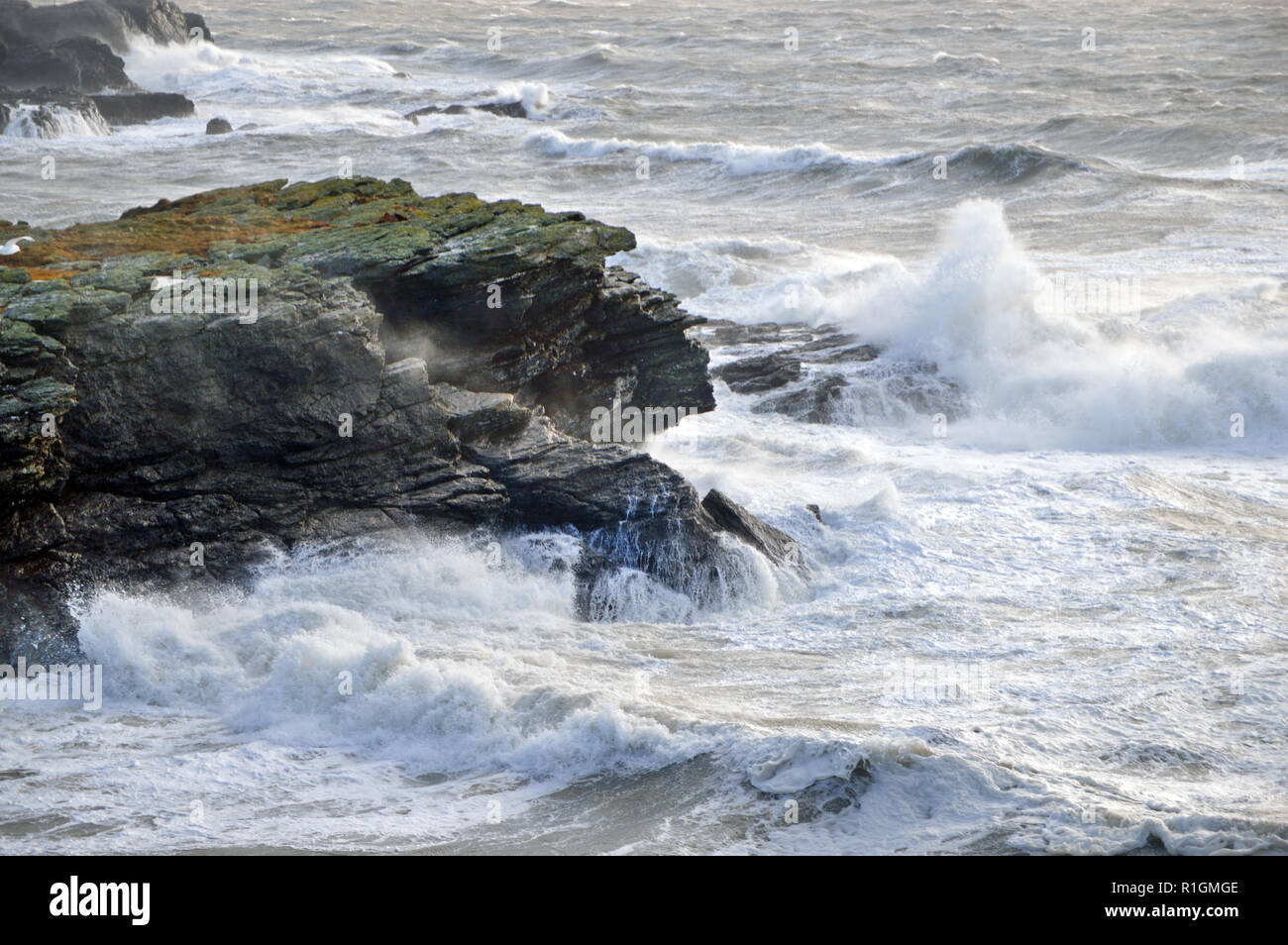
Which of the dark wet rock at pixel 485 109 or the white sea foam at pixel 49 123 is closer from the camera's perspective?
the white sea foam at pixel 49 123

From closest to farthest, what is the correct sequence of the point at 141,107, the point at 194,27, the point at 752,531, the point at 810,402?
1. the point at 752,531
2. the point at 810,402
3. the point at 141,107
4. the point at 194,27

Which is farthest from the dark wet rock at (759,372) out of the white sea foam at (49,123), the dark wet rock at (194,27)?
the dark wet rock at (194,27)

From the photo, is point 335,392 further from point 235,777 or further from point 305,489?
point 235,777

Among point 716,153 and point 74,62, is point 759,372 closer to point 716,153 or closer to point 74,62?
point 716,153

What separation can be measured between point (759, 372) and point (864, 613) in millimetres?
7835

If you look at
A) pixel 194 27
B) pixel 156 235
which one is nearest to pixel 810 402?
pixel 156 235

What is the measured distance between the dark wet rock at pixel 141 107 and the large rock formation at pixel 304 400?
A: 91.6ft

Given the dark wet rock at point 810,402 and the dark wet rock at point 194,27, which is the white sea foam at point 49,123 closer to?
the dark wet rock at point 194,27

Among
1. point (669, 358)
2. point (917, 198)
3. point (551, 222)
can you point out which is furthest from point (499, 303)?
point (917, 198)

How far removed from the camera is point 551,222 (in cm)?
1436

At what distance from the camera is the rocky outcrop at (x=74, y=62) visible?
37.8m

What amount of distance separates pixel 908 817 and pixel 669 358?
8.26 metres

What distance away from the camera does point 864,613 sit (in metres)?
12.2

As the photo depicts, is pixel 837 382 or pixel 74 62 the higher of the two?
pixel 74 62
